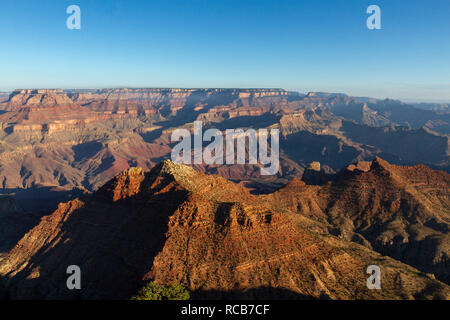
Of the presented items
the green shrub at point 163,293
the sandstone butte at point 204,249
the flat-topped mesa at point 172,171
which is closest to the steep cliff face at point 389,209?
the sandstone butte at point 204,249

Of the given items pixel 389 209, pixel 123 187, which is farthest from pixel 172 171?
pixel 389 209

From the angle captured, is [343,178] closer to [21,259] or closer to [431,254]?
[431,254]

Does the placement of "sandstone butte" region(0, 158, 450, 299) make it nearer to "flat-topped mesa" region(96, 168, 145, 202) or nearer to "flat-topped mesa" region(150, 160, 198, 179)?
"flat-topped mesa" region(96, 168, 145, 202)


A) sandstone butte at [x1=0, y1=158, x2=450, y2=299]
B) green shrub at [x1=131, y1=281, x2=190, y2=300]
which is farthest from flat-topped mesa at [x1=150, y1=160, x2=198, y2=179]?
green shrub at [x1=131, y1=281, x2=190, y2=300]

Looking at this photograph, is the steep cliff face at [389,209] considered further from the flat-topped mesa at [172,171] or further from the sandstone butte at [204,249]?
the flat-topped mesa at [172,171]

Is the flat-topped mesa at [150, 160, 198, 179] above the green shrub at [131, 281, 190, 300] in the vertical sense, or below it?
above
